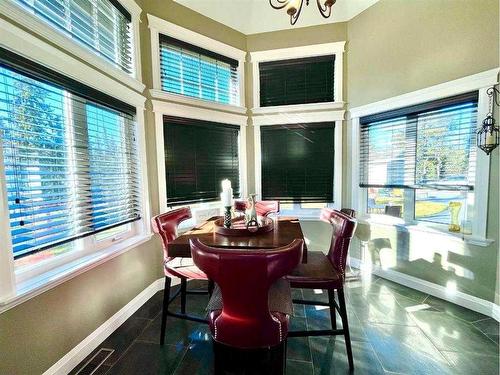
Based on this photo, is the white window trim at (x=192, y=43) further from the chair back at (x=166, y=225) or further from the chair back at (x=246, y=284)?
the chair back at (x=246, y=284)

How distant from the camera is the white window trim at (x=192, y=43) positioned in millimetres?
2547

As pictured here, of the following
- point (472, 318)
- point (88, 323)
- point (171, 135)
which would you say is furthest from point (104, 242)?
point (472, 318)

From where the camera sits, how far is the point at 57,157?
5.24 feet

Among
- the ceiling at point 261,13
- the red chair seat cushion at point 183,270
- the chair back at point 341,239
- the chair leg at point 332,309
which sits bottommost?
the chair leg at point 332,309

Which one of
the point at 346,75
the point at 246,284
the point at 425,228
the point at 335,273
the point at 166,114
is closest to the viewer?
the point at 246,284

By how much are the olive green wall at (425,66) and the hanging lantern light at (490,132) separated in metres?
0.15

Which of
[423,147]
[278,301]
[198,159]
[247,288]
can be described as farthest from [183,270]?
[423,147]

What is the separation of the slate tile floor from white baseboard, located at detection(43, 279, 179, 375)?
1.9 inches

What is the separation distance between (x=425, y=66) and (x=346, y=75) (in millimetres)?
922

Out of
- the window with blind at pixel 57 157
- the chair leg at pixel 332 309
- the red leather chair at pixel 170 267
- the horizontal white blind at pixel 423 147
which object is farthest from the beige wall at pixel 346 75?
the chair leg at pixel 332 309

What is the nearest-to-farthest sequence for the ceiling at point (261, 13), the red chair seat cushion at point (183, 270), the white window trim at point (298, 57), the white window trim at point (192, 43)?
the red chair seat cushion at point (183, 270), the white window trim at point (192, 43), the ceiling at point (261, 13), the white window trim at point (298, 57)

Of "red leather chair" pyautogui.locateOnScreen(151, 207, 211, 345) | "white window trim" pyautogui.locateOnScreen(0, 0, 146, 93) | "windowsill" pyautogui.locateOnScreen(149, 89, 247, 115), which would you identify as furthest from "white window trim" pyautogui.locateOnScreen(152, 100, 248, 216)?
"red leather chair" pyautogui.locateOnScreen(151, 207, 211, 345)

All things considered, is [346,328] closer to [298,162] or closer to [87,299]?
[87,299]

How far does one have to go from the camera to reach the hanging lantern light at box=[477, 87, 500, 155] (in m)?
2.00
